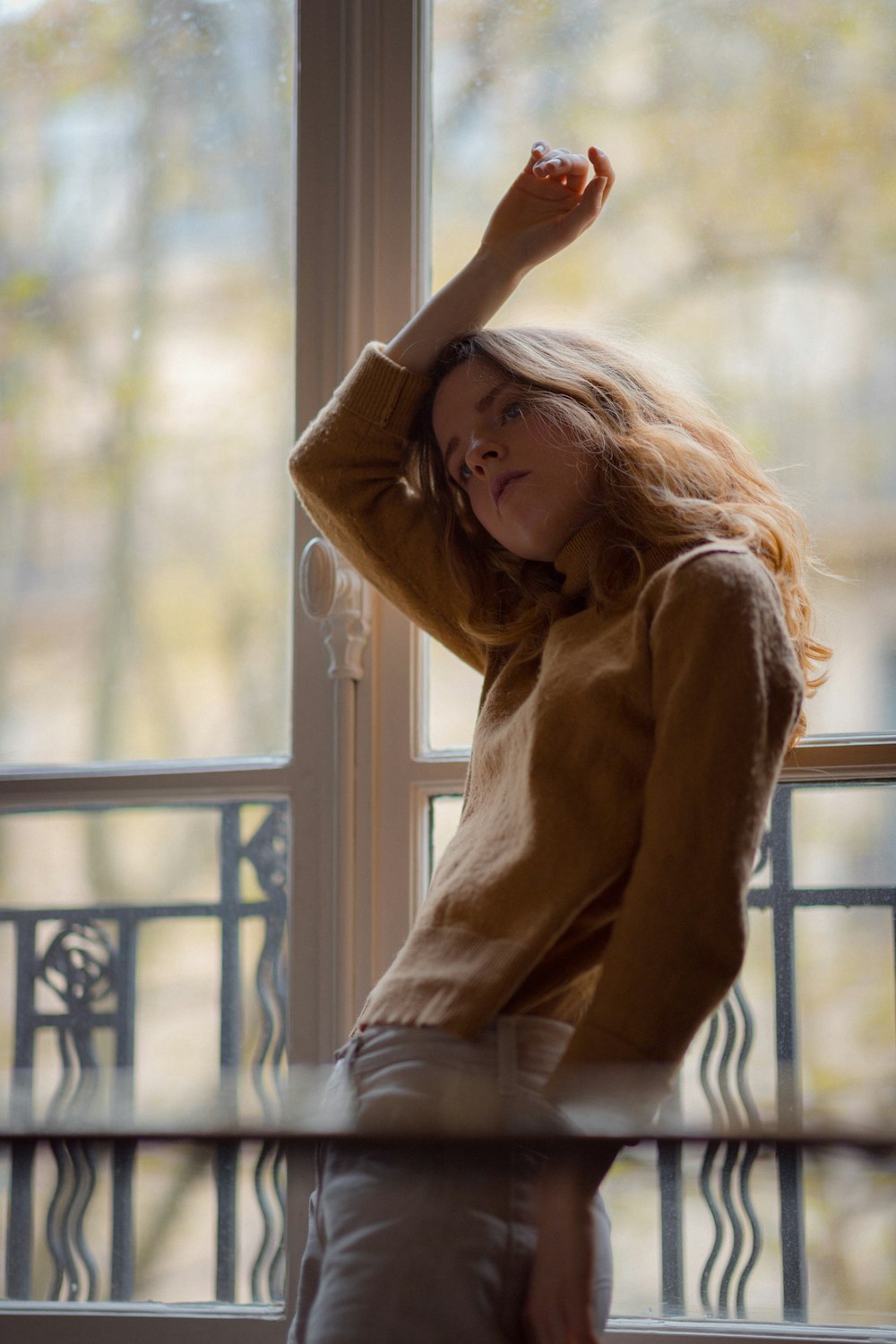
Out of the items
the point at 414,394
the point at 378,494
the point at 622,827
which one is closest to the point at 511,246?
the point at 414,394

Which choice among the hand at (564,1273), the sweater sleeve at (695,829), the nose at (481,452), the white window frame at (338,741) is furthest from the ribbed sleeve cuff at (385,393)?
the hand at (564,1273)

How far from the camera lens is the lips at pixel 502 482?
3.73ft

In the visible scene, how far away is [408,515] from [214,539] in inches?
14.2

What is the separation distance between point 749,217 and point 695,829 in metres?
0.86

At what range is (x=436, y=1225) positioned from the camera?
2.72 feet

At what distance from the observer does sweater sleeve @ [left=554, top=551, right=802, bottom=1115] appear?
33.9 inches

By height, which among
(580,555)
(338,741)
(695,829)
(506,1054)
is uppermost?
(580,555)

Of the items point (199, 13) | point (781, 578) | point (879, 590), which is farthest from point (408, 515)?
point (199, 13)

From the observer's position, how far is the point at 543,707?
1.05m

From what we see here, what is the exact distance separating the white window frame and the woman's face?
315 mm

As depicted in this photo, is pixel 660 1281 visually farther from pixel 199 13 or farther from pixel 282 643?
pixel 199 13

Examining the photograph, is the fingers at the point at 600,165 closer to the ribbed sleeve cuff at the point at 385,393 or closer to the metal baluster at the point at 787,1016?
the ribbed sleeve cuff at the point at 385,393

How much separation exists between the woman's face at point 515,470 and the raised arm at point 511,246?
7 cm

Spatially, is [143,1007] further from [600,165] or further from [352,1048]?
[600,165]
